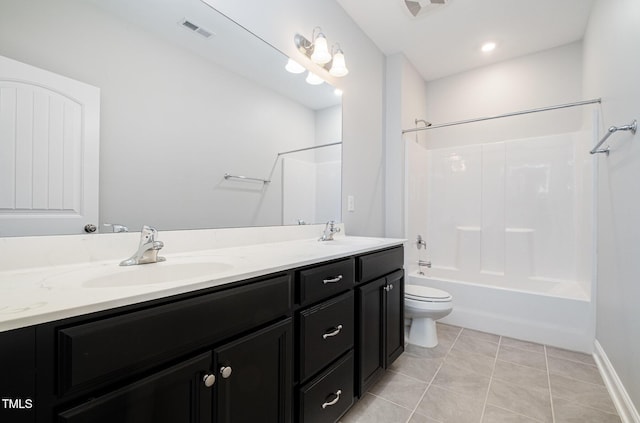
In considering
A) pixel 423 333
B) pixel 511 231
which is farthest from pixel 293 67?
pixel 511 231

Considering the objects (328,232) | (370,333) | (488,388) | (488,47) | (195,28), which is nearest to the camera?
(195,28)

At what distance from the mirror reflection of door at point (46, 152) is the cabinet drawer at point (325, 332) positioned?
2.78 feet

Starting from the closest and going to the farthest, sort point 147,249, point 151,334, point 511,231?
point 151,334
point 147,249
point 511,231

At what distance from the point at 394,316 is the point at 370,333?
12.0 inches

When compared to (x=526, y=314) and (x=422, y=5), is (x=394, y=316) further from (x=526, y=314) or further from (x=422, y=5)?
(x=422, y=5)

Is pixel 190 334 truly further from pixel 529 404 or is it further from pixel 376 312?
pixel 529 404

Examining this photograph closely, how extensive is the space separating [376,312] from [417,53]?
2.51m

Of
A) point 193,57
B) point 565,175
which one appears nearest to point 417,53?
point 565,175

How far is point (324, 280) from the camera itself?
1.12m

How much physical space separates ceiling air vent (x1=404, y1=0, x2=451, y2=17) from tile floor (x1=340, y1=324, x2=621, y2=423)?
8.36 feet

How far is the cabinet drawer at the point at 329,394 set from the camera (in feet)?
3.40

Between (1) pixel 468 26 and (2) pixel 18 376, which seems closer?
(2) pixel 18 376

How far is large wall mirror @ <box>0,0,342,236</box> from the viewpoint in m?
0.91

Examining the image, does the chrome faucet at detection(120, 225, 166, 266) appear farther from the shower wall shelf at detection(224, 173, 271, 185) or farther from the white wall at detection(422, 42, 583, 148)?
the white wall at detection(422, 42, 583, 148)
